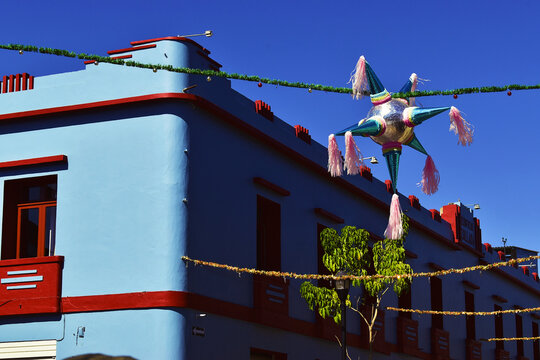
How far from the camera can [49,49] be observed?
12844 mm

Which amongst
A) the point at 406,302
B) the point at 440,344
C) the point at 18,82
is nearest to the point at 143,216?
the point at 18,82

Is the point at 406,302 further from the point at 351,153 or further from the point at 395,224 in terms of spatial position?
the point at 351,153

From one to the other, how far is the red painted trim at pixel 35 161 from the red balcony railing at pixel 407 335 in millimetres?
12260

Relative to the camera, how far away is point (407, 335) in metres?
26.7

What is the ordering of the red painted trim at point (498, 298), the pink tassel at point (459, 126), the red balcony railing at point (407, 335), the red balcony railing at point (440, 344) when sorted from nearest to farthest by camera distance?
the pink tassel at point (459, 126)
the red balcony railing at point (407, 335)
the red balcony railing at point (440, 344)
the red painted trim at point (498, 298)

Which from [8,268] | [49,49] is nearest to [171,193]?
[8,268]

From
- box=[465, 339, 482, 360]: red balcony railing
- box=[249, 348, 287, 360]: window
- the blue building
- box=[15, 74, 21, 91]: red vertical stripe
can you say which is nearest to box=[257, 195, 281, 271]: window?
the blue building

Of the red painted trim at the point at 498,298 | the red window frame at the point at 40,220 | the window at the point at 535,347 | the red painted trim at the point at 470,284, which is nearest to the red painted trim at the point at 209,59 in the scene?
the red window frame at the point at 40,220

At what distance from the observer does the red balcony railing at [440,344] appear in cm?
2878

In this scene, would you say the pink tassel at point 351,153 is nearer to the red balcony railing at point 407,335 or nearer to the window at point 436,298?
the red balcony railing at point 407,335

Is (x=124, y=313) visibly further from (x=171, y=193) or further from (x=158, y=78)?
(x=158, y=78)

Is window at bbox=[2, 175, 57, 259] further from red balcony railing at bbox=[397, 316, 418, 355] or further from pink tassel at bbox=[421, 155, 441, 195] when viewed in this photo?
red balcony railing at bbox=[397, 316, 418, 355]

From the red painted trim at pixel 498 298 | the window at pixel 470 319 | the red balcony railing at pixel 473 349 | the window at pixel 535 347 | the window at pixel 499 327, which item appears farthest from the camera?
the window at pixel 535 347

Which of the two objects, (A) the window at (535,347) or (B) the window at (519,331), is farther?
(A) the window at (535,347)
